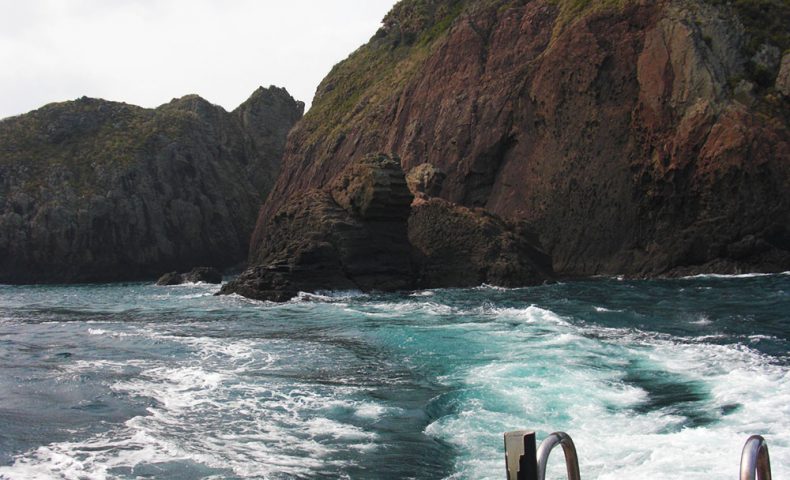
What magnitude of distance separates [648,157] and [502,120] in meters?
11.3

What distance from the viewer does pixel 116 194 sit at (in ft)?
215

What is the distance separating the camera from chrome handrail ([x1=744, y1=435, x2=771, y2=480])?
12.4 feet

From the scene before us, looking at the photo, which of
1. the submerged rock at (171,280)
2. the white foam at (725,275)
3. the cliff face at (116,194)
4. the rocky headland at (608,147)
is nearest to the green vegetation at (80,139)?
the cliff face at (116,194)

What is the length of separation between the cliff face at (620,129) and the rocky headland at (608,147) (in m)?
0.08

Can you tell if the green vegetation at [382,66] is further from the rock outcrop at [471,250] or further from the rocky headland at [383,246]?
the rocky headland at [383,246]

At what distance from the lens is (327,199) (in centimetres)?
3844

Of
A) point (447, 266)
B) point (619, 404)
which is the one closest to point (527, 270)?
point (447, 266)

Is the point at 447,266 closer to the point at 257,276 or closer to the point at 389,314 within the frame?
the point at 257,276

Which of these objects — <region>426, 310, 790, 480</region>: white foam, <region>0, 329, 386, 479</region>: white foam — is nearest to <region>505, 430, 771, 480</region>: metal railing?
<region>426, 310, 790, 480</region>: white foam

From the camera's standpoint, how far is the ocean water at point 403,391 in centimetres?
968

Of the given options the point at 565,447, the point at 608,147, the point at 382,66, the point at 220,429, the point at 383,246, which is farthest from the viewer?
the point at 382,66

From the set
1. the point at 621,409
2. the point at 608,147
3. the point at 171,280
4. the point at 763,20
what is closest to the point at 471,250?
the point at 608,147

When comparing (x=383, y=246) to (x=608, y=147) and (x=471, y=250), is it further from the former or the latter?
(x=608, y=147)

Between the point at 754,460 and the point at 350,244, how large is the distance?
3154cm
